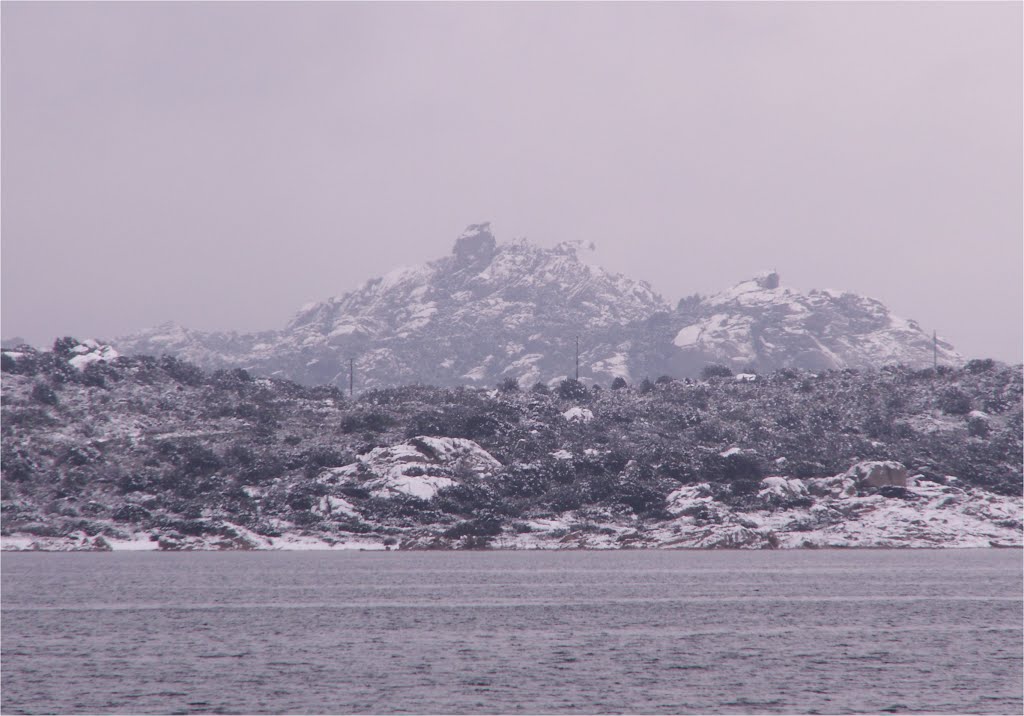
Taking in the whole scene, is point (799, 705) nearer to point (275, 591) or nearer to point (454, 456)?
point (275, 591)

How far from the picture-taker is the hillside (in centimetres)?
13225

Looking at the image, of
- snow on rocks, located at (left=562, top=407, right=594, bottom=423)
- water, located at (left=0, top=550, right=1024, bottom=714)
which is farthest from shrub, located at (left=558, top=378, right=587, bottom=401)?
water, located at (left=0, top=550, right=1024, bottom=714)

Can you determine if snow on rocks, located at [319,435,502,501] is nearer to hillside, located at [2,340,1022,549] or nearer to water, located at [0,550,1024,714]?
Result: hillside, located at [2,340,1022,549]

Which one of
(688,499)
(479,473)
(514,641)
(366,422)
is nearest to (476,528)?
(479,473)

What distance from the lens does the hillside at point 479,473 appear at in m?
132

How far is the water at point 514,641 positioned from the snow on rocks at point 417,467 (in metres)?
31.0

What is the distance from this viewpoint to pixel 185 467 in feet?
467

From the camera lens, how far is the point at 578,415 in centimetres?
17412

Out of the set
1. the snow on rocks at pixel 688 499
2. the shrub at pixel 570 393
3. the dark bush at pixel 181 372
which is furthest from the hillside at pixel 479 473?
the shrub at pixel 570 393

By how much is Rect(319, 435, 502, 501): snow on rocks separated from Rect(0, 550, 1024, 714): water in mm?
31050

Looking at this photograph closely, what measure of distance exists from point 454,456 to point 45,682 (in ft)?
330

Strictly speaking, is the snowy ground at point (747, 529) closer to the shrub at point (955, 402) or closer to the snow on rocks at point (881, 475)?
the snow on rocks at point (881, 475)

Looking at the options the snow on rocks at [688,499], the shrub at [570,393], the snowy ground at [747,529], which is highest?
the shrub at [570,393]

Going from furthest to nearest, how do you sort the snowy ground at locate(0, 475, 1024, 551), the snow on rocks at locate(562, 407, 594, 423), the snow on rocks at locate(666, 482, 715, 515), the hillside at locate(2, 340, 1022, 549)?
the snow on rocks at locate(562, 407, 594, 423)
the snow on rocks at locate(666, 482, 715, 515)
the hillside at locate(2, 340, 1022, 549)
the snowy ground at locate(0, 475, 1024, 551)
